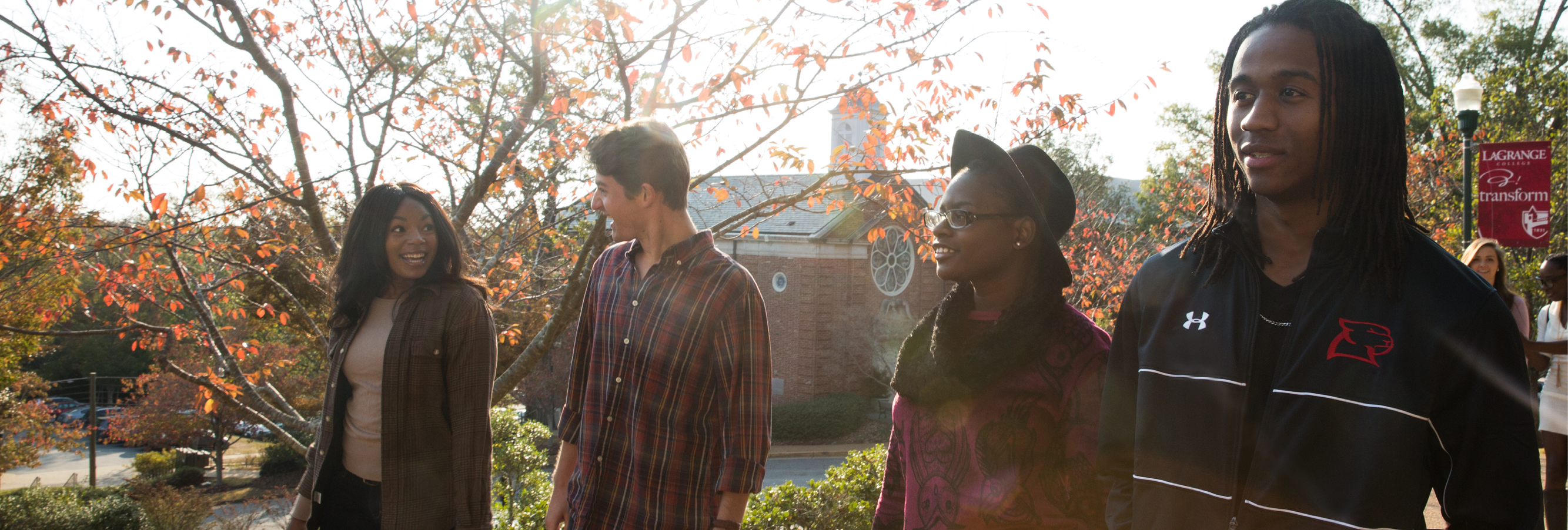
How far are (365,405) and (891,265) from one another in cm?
2224

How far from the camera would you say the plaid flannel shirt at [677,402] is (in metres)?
2.47

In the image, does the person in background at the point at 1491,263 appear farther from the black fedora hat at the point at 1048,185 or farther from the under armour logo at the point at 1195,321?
the under armour logo at the point at 1195,321

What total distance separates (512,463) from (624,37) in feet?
11.9

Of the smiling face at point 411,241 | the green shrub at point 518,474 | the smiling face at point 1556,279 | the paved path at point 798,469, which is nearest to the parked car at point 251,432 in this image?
the paved path at point 798,469

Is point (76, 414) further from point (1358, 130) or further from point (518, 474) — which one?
point (1358, 130)

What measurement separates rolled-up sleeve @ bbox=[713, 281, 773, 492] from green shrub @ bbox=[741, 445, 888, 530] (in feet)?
8.08

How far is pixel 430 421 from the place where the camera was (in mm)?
2982

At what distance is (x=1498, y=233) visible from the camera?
825 cm

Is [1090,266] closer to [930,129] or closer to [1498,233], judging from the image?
[1498,233]

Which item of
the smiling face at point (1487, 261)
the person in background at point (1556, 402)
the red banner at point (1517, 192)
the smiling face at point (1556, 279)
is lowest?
the person in background at point (1556, 402)

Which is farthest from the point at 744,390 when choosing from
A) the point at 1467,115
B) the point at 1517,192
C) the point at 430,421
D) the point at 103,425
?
the point at 103,425

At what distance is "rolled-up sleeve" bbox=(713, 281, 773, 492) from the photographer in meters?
2.42

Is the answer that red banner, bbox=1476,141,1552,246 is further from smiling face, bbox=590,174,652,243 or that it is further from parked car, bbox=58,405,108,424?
parked car, bbox=58,405,108,424

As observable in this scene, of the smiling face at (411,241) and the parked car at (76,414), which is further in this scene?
the parked car at (76,414)
